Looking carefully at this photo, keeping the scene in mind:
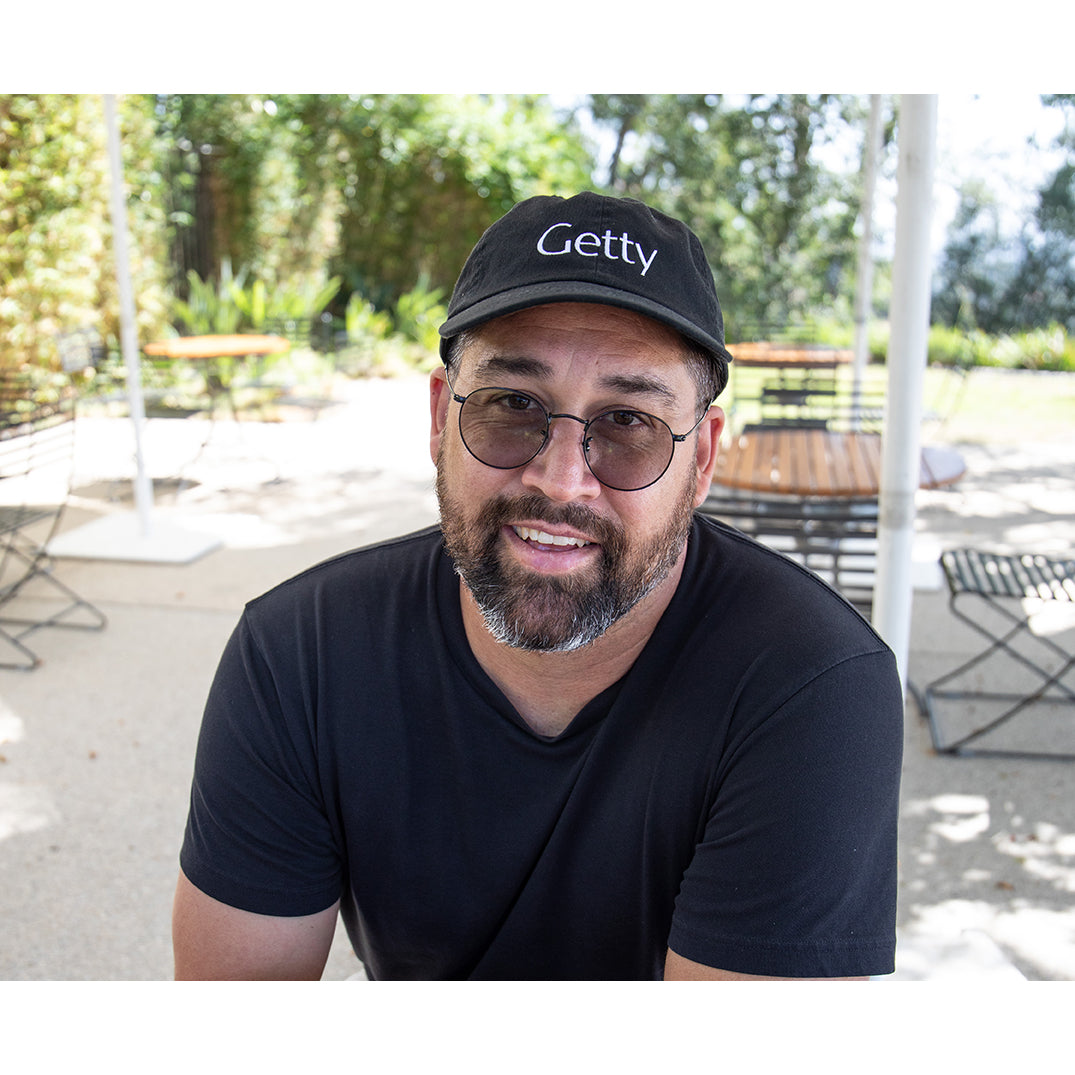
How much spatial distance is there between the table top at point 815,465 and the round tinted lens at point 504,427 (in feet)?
8.28

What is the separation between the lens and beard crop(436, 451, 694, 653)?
1528 millimetres

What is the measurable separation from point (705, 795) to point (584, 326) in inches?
25.3

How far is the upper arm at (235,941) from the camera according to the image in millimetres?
1521

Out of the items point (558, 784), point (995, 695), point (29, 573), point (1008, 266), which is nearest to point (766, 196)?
point (1008, 266)

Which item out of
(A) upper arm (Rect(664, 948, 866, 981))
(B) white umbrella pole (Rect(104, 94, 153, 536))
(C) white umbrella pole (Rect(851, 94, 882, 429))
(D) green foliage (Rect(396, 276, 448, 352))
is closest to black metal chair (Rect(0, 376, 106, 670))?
(B) white umbrella pole (Rect(104, 94, 153, 536))

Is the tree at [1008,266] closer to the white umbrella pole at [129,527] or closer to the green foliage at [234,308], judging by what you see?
the green foliage at [234,308]

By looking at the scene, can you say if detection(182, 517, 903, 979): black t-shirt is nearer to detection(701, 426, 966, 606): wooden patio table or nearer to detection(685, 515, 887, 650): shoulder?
detection(685, 515, 887, 650): shoulder

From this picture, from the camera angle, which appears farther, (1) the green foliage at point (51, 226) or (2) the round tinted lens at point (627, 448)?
(1) the green foliage at point (51, 226)

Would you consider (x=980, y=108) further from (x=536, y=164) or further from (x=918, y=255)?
(x=918, y=255)

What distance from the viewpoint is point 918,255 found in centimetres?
236

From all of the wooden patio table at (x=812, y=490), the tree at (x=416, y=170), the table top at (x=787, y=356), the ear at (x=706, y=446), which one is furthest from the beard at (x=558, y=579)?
the tree at (x=416, y=170)

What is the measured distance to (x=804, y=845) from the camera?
1372mm

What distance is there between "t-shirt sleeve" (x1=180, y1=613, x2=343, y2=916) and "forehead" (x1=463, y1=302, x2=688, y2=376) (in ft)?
1.86
